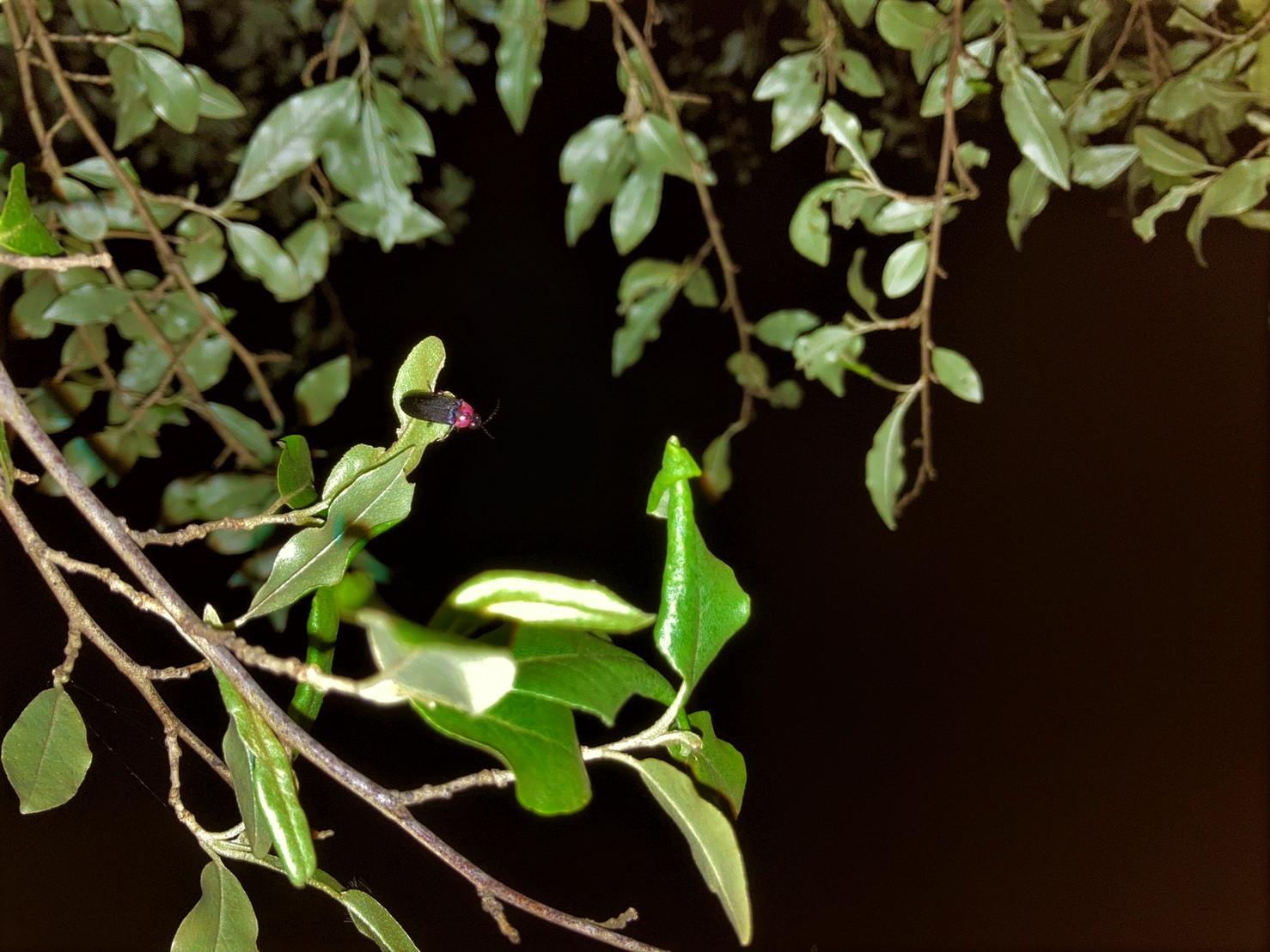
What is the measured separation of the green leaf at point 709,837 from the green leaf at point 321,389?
19.8 inches

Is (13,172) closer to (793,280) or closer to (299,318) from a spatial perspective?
(299,318)

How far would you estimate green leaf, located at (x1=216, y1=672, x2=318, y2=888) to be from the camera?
0.30 meters

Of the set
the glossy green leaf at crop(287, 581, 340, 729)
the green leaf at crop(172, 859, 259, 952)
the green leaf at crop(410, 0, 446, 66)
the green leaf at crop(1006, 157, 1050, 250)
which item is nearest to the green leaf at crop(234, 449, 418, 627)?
the glossy green leaf at crop(287, 581, 340, 729)

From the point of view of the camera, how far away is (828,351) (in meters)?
0.78

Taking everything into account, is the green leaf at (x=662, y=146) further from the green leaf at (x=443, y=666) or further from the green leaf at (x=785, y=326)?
the green leaf at (x=443, y=666)

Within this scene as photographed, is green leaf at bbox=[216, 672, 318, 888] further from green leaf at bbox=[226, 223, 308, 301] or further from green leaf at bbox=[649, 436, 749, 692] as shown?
green leaf at bbox=[226, 223, 308, 301]

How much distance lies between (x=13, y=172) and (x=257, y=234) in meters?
0.35

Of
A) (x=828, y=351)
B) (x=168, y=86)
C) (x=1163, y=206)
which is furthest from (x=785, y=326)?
(x=168, y=86)

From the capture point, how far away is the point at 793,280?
0.97m

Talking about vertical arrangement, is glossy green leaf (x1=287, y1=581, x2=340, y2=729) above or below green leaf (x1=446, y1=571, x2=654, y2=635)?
below

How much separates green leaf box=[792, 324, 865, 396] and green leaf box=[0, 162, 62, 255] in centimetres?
58

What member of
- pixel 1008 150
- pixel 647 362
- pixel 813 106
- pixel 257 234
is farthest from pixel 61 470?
pixel 1008 150

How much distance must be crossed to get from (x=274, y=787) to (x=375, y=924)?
9cm

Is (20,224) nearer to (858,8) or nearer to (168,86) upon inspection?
(168,86)
